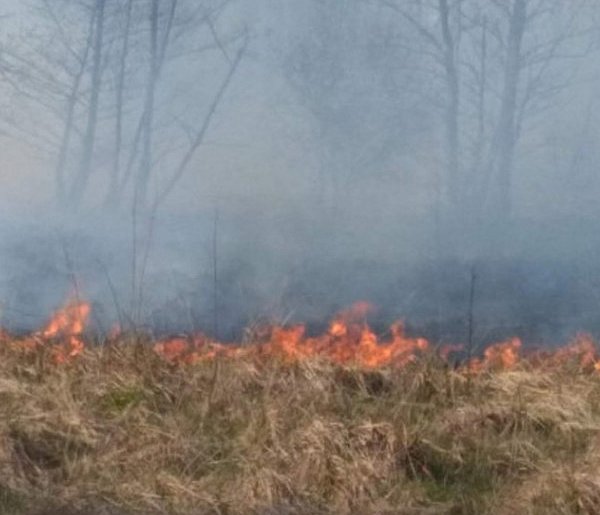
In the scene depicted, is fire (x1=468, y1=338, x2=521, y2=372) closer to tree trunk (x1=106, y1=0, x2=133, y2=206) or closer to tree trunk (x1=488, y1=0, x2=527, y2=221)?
tree trunk (x1=488, y1=0, x2=527, y2=221)

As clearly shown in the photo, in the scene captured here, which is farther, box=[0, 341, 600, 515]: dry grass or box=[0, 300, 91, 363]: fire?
box=[0, 300, 91, 363]: fire

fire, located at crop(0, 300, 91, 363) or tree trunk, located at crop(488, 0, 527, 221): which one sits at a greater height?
tree trunk, located at crop(488, 0, 527, 221)

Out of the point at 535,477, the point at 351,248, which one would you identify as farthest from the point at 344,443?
the point at 351,248

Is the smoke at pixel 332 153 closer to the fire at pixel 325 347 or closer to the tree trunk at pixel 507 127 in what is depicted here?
the tree trunk at pixel 507 127

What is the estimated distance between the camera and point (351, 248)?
934 cm

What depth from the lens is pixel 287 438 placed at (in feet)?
20.4


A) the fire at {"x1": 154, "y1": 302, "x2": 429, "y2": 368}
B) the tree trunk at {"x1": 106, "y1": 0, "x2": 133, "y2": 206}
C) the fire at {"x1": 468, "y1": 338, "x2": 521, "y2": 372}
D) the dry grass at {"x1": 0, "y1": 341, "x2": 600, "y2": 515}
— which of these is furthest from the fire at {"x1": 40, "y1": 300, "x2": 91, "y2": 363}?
the fire at {"x1": 468, "y1": 338, "x2": 521, "y2": 372}

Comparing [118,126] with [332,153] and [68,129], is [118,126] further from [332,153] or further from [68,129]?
[332,153]

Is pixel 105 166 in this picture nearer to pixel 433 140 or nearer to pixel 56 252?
pixel 56 252

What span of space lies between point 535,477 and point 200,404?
1.89m

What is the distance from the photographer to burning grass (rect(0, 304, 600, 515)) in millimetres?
5754

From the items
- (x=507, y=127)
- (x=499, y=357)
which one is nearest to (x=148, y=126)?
(x=507, y=127)

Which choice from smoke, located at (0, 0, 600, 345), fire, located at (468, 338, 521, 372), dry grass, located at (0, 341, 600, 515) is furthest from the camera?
smoke, located at (0, 0, 600, 345)

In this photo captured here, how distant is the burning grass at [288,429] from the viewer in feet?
18.9
